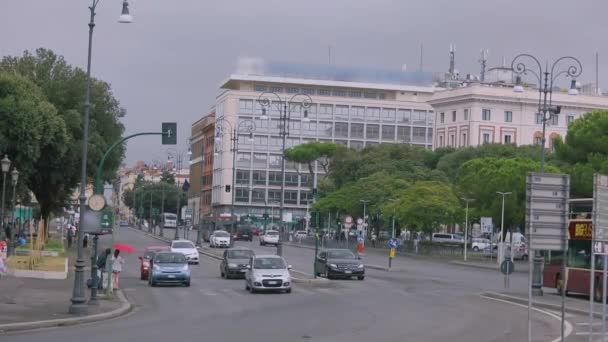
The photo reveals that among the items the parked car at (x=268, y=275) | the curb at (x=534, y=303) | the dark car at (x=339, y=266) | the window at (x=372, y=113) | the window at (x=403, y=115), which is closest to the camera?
the curb at (x=534, y=303)

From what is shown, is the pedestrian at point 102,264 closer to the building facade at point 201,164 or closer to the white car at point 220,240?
the white car at point 220,240

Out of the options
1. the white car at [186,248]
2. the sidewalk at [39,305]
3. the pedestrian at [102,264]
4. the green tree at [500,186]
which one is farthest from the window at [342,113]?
the pedestrian at [102,264]

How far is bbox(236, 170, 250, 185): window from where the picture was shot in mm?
153250

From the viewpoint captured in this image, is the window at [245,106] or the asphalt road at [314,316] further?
the window at [245,106]

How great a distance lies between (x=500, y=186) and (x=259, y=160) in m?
73.5

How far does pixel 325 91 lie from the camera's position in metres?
155

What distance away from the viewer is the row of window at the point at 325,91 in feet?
489

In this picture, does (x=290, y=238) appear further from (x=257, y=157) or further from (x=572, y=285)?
(x=572, y=285)

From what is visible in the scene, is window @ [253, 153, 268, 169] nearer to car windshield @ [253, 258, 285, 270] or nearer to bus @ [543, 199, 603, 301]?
car windshield @ [253, 258, 285, 270]

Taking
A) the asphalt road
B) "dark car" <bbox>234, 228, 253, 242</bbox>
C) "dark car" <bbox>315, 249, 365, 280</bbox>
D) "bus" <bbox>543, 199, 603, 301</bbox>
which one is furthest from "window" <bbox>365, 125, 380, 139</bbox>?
"bus" <bbox>543, 199, 603, 301</bbox>

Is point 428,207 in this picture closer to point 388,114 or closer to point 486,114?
point 486,114

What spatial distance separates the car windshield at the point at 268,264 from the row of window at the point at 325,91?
107906mm

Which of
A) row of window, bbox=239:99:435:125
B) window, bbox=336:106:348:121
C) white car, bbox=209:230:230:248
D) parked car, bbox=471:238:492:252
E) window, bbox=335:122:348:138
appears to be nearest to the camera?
white car, bbox=209:230:230:248

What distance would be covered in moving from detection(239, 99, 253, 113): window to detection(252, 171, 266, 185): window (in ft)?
30.5
